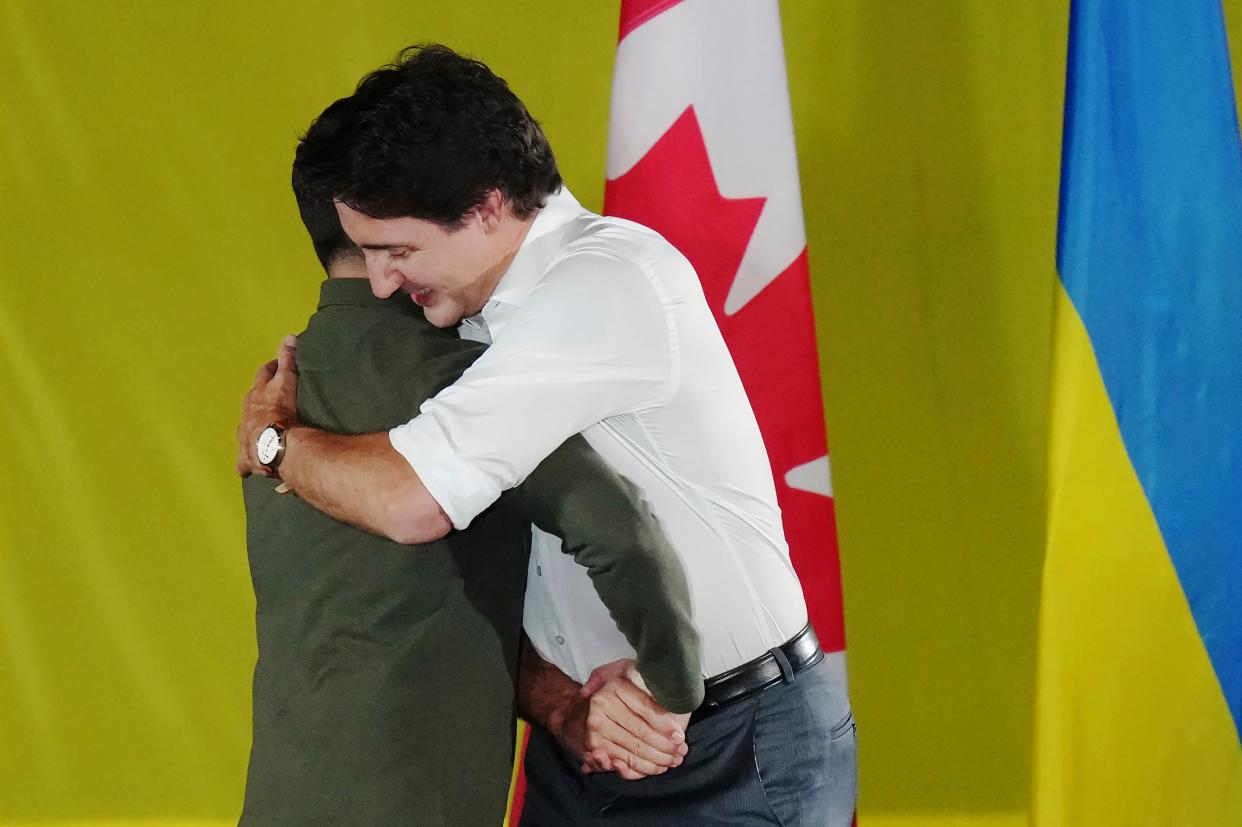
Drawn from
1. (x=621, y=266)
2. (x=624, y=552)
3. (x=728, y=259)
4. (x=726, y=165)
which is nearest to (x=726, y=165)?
(x=726, y=165)

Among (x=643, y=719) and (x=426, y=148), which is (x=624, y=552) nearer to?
(x=643, y=719)

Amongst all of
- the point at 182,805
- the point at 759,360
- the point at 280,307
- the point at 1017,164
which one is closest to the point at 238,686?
the point at 182,805

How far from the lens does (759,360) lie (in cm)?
183

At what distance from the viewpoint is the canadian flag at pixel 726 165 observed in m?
1.81

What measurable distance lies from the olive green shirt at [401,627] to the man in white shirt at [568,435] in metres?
0.04

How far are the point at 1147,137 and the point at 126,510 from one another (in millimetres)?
1939

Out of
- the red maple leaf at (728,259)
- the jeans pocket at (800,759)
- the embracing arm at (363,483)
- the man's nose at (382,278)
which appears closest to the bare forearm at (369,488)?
the embracing arm at (363,483)

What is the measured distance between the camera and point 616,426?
1220 mm

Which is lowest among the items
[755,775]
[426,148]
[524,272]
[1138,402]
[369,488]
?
[755,775]

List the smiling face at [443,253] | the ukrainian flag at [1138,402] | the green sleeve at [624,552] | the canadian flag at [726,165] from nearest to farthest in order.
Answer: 1. the green sleeve at [624,552]
2. the smiling face at [443,253]
3. the ukrainian flag at [1138,402]
4. the canadian flag at [726,165]

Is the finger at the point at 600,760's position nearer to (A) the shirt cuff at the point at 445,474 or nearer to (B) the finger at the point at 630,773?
(B) the finger at the point at 630,773

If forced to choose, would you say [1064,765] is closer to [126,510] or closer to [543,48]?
[543,48]

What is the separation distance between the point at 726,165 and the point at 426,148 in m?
0.64

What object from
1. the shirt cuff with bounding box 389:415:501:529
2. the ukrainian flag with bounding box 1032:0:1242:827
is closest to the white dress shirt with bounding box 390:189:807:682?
the shirt cuff with bounding box 389:415:501:529
